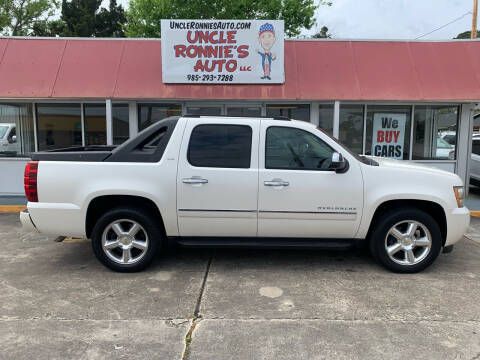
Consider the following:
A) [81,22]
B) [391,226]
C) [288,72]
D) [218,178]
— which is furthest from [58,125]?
[81,22]

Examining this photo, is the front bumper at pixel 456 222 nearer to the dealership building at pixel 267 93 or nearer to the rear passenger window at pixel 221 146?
the rear passenger window at pixel 221 146

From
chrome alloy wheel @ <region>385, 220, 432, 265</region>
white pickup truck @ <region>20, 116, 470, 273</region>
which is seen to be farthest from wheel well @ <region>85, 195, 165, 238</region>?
chrome alloy wheel @ <region>385, 220, 432, 265</region>

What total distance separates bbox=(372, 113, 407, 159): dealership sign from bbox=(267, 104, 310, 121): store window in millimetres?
1730

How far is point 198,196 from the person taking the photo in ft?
15.1

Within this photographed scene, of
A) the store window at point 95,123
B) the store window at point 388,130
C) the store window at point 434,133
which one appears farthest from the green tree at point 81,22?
the store window at point 434,133

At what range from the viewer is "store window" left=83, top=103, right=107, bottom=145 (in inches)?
388

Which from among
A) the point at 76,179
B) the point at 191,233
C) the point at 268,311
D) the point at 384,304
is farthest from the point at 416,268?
the point at 76,179

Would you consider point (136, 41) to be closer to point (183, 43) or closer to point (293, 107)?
point (183, 43)

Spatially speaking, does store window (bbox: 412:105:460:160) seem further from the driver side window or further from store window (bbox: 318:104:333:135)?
the driver side window

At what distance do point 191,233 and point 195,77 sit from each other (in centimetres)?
520

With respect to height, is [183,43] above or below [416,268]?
above

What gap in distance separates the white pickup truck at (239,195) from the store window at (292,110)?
533cm

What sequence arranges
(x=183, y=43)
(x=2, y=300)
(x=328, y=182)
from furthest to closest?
1. (x=183, y=43)
2. (x=328, y=182)
3. (x=2, y=300)

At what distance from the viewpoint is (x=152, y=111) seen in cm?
1009
